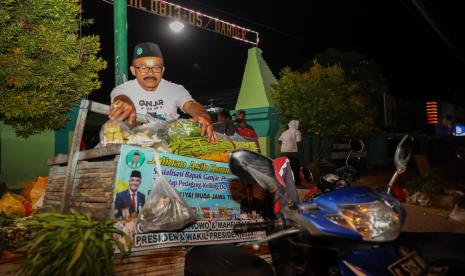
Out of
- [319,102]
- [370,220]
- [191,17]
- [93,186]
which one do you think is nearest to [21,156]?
[191,17]

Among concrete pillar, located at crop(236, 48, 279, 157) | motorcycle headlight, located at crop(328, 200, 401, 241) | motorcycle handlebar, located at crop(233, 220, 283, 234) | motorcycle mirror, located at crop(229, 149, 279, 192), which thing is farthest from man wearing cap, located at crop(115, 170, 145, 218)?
concrete pillar, located at crop(236, 48, 279, 157)

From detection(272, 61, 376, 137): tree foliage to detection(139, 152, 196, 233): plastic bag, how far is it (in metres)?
15.5

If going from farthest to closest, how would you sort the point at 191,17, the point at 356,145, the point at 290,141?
the point at 290,141
the point at 191,17
the point at 356,145

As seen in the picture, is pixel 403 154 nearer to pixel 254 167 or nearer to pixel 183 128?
pixel 254 167

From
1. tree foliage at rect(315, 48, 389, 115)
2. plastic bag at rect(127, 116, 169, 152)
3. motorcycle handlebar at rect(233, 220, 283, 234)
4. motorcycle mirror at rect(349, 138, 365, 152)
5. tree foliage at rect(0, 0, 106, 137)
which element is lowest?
motorcycle handlebar at rect(233, 220, 283, 234)

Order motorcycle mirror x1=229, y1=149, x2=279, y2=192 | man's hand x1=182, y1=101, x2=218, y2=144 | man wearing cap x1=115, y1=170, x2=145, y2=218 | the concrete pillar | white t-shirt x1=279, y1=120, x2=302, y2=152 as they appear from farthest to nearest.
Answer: the concrete pillar < white t-shirt x1=279, y1=120, x2=302, y2=152 < man's hand x1=182, y1=101, x2=218, y2=144 < man wearing cap x1=115, y1=170, x2=145, y2=218 < motorcycle mirror x1=229, y1=149, x2=279, y2=192

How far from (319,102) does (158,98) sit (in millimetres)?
14740

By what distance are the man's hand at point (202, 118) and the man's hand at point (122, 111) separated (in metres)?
0.66

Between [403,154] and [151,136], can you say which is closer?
[403,154]

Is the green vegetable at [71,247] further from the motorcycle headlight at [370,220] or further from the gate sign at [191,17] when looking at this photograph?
the gate sign at [191,17]

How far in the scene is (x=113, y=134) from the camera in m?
2.89

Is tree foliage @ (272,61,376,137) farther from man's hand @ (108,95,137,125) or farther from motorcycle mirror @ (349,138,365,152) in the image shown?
man's hand @ (108,95,137,125)

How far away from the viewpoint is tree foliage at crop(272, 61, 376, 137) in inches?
706

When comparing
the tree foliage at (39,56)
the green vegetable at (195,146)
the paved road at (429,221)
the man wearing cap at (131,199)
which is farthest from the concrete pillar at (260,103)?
the man wearing cap at (131,199)
